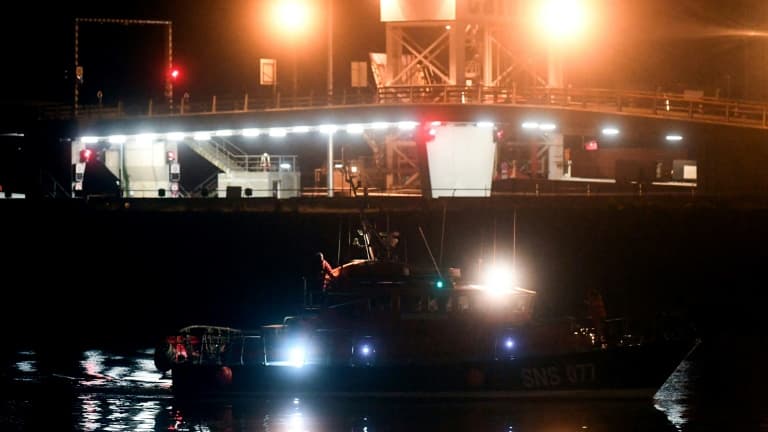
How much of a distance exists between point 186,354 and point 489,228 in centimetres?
2505

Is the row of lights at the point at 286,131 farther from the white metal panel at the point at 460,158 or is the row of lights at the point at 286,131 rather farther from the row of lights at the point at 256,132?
the white metal panel at the point at 460,158

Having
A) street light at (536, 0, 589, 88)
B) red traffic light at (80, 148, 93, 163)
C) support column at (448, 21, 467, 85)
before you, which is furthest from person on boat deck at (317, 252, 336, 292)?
street light at (536, 0, 589, 88)

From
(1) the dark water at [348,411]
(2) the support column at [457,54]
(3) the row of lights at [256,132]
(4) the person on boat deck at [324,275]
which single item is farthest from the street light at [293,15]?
(1) the dark water at [348,411]

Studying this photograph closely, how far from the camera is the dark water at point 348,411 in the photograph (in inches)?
1300

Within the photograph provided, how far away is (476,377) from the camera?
113 ft

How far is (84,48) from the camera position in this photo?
3275 inches

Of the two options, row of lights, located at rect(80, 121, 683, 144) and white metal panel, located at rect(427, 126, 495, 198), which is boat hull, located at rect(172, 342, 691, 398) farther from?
white metal panel, located at rect(427, 126, 495, 198)

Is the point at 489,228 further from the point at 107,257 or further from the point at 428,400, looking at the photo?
the point at 428,400

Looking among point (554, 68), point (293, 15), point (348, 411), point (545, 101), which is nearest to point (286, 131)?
point (293, 15)

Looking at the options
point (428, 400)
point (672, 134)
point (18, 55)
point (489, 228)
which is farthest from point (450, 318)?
point (18, 55)

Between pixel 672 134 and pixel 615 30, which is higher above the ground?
pixel 615 30

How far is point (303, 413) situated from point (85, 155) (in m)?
42.8

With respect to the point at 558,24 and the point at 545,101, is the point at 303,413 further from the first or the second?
the point at 558,24

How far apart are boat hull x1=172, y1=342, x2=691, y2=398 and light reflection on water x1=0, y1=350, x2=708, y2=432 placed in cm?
32
